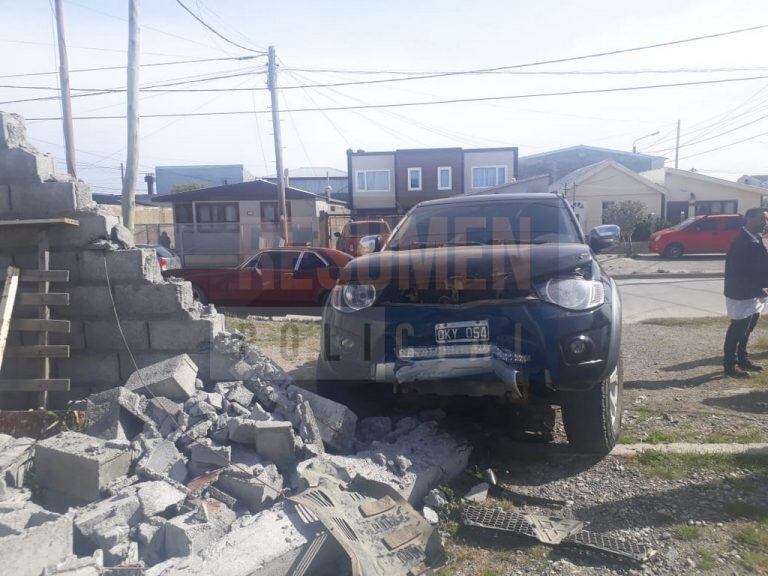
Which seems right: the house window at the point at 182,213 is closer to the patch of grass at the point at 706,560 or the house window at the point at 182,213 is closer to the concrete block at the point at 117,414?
the concrete block at the point at 117,414

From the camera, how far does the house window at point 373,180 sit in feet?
118

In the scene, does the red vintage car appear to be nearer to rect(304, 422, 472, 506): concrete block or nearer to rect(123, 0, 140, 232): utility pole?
rect(123, 0, 140, 232): utility pole

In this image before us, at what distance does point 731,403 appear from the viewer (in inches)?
206

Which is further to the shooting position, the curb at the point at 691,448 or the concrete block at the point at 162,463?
the curb at the point at 691,448

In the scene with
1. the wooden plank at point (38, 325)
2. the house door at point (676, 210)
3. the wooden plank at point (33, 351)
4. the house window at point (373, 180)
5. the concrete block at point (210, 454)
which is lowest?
the concrete block at point (210, 454)

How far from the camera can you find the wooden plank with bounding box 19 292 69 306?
4.56 m

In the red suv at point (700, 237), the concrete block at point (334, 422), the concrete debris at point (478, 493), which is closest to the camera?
the concrete debris at point (478, 493)

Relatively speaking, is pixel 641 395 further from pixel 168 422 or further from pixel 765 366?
pixel 168 422

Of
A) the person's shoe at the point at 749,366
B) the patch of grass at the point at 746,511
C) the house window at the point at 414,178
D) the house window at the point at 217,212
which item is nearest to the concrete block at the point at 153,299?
the patch of grass at the point at 746,511

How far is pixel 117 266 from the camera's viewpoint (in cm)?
474

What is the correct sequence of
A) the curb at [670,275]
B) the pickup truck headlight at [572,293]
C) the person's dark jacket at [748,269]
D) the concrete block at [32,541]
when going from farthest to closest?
the curb at [670,275] → the person's dark jacket at [748,269] → the pickup truck headlight at [572,293] → the concrete block at [32,541]

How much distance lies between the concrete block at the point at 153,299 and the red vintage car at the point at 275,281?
6847 mm

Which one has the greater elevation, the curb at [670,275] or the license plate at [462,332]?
the license plate at [462,332]

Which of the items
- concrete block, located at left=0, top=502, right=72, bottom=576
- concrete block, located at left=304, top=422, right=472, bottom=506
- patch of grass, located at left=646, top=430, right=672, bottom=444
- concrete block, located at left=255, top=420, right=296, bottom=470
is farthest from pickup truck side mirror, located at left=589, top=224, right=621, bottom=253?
concrete block, located at left=0, top=502, right=72, bottom=576
